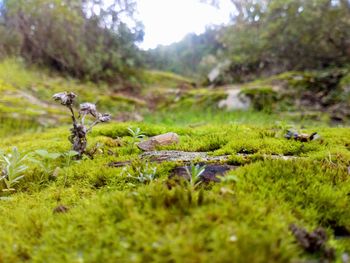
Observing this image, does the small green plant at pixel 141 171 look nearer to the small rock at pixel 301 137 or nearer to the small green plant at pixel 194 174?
the small green plant at pixel 194 174

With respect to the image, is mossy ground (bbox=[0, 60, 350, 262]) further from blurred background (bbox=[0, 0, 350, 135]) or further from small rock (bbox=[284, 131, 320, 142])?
blurred background (bbox=[0, 0, 350, 135])

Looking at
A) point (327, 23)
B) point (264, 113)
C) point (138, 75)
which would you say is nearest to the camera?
point (264, 113)

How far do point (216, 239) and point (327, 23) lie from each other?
35.9 feet

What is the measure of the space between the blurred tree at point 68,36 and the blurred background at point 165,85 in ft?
0.12

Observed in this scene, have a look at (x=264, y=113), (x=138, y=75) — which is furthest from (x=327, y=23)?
(x=138, y=75)

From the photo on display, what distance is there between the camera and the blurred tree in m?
10.9

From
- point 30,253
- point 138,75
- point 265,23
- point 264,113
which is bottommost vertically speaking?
point 264,113

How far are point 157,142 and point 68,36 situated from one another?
32.1 feet

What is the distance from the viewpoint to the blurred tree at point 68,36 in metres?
10.9

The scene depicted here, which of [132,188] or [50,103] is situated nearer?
[132,188]

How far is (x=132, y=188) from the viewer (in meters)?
2.07

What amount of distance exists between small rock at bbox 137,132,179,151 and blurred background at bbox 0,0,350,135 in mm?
4184

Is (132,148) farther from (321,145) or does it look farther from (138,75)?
(138,75)

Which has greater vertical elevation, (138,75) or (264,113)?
(138,75)
